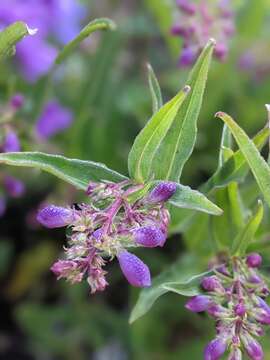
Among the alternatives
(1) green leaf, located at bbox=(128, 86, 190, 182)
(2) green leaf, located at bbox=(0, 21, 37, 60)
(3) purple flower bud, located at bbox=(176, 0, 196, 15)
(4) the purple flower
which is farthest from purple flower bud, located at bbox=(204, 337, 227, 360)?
(4) the purple flower

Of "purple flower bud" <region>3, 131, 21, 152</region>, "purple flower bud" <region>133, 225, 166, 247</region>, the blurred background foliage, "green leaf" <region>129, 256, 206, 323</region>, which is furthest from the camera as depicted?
the blurred background foliage

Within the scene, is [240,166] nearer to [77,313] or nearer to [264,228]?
[264,228]

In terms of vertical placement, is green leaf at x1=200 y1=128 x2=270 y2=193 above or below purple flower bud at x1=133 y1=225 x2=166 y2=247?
above

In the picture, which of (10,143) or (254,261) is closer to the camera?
(254,261)

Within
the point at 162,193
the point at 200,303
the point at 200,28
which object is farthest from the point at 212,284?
the point at 200,28

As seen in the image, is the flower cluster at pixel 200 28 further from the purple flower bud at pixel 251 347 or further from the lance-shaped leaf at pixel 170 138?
the purple flower bud at pixel 251 347

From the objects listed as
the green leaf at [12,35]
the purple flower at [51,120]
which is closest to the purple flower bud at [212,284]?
the green leaf at [12,35]

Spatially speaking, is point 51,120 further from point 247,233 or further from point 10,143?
point 247,233

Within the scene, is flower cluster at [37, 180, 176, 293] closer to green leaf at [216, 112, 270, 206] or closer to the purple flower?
green leaf at [216, 112, 270, 206]
